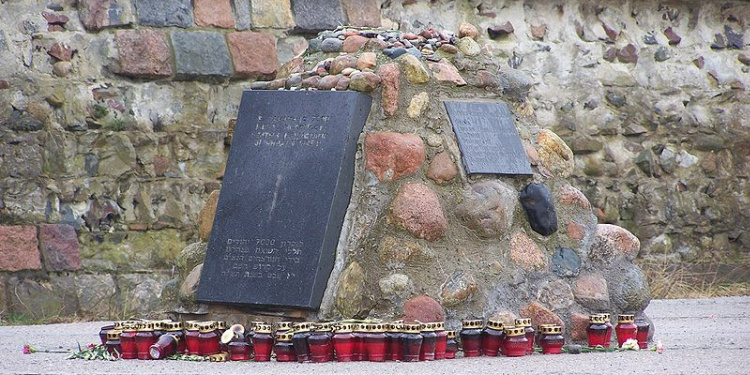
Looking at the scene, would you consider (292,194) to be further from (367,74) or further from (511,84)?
(511,84)

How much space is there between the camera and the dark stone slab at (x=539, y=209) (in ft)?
19.9

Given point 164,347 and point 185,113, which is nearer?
point 164,347

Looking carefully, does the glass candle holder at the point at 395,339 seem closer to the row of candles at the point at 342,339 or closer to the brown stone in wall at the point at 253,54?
the row of candles at the point at 342,339

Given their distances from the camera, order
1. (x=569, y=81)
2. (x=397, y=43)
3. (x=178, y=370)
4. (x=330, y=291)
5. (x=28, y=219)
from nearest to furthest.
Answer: (x=178, y=370)
(x=330, y=291)
(x=397, y=43)
(x=28, y=219)
(x=569, y=81)

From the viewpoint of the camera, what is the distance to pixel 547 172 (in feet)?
20.7

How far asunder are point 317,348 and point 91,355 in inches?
43.0

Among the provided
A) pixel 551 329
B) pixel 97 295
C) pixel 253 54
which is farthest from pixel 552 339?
pixel 253 54

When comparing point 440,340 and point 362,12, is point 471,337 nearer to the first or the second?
point 440,340

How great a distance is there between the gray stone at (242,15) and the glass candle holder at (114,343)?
3013 mm

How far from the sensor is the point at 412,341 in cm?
533

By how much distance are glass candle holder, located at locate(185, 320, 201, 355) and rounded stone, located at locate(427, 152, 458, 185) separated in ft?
4.11

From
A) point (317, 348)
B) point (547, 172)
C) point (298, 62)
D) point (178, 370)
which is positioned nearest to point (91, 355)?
point (178, 370)

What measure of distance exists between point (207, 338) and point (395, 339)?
829 millimetres

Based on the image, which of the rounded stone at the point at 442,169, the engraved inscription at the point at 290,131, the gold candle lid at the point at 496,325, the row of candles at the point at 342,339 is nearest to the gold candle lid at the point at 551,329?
the row of candles at the point at 342,339
